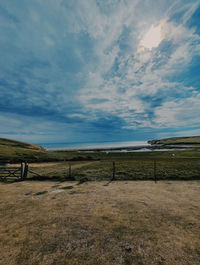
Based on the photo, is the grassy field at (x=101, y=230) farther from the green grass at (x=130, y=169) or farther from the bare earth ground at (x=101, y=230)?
the green grass at (x=130, y=169)

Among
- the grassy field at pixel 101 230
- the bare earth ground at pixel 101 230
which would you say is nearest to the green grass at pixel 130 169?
the grassy field at pixel 101 230

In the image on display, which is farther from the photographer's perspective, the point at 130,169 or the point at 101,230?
the point at 130,169

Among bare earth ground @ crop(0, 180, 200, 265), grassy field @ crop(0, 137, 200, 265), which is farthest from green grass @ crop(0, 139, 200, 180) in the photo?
bare earth ground @ crop(0, 180, 200, 265)

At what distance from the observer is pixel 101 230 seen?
693 cm

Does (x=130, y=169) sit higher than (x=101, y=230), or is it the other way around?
(x=130, y=169)

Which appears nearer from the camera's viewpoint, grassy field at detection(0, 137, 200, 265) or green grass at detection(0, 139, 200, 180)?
grassy field at detection(0, 137, 200, 265)

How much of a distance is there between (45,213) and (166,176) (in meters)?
17.1

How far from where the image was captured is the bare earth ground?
5277 millimetres

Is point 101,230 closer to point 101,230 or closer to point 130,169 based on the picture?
point 101,230

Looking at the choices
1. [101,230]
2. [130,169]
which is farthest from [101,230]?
[130,169]

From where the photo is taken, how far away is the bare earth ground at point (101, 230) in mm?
5277


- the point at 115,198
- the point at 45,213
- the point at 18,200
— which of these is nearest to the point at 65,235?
the point at 45,213

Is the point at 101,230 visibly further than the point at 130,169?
No

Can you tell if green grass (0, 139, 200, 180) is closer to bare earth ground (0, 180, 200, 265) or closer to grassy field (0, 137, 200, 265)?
grassy field (0, 137, 200, 265)
